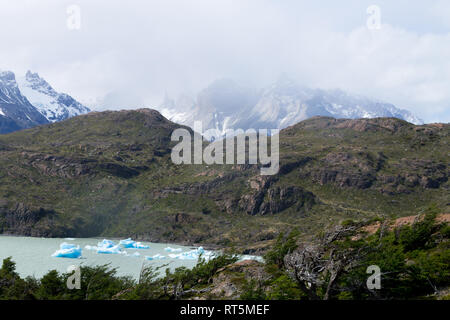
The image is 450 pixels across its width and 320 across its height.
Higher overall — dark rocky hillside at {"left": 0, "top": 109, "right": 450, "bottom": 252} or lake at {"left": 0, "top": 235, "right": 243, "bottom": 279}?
dark rocky hillside at {"left": 0, "top": 109, "right": 450, "bottom": 252}

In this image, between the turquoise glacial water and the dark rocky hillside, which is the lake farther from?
the dark rocky hillside

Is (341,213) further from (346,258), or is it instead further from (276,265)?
(346,258)

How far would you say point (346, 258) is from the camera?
22047mm

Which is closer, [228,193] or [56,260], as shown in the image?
[56,260]

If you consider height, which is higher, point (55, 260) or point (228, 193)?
point (228, 193)

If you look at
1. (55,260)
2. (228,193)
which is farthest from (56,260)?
(228,193)

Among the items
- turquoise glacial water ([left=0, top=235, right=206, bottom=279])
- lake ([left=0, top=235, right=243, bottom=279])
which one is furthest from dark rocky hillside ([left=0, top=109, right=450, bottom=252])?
turquoise glacial water ([left=0, top=235, right=206, bottom=279])

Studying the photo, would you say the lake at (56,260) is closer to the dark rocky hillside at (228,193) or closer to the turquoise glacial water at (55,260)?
the turquoise glacial water at (55,260)

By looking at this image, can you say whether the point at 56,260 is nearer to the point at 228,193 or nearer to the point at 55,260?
the point at 55,260

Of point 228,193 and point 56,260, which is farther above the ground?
point 228,193

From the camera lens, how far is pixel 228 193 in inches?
7215

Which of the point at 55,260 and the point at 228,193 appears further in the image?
the point at 228,193

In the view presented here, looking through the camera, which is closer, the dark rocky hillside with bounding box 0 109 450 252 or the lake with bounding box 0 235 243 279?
the lake with bounding box 0 235 243 279

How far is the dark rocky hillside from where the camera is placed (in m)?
148
